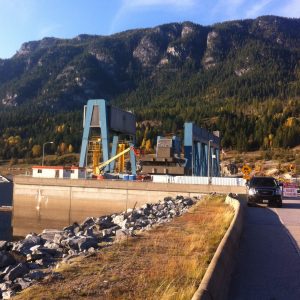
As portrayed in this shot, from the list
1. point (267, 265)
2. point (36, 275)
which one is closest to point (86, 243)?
point (36, 275)

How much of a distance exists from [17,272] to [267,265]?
5.44m

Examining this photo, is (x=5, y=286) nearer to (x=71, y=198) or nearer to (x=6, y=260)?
(x=6, y=260)

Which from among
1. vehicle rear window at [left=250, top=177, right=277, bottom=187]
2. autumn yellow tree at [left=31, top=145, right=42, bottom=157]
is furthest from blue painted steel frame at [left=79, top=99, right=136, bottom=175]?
autumn yellow tree at [left=31, top=145, right=42, bottom=157]

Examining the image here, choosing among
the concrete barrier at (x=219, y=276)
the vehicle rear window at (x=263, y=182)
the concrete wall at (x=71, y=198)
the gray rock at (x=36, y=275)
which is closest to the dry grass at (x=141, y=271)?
the concrete barrier at (x=219, y=276)

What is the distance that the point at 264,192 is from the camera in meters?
29.6

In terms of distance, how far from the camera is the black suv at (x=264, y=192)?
29344mm

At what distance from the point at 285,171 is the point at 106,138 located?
73068 millimetres

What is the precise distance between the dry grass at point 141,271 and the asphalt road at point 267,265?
0.76 m

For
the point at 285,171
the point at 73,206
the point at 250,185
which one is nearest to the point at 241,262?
the point at 250,185

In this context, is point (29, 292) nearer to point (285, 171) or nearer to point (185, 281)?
point (185, 281)

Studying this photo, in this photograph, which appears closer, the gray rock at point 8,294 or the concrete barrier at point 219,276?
the concrete barrier at point 219,276

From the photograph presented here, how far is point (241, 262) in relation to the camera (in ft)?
35.9

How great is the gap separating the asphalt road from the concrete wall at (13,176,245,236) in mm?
21710

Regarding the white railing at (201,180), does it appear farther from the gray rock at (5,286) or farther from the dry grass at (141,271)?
the gray rock at (5,286)
